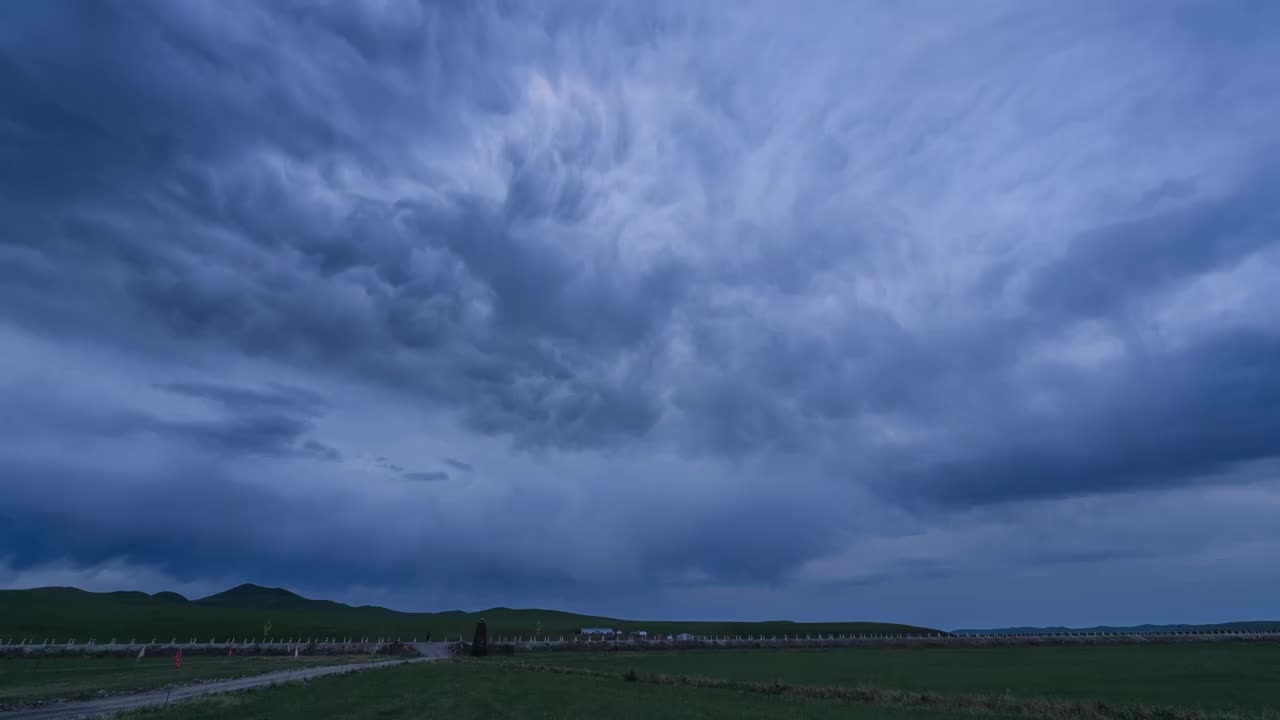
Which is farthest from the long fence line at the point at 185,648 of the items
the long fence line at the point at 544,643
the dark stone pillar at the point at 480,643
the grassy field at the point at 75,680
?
the grassy field at the point at 75,680

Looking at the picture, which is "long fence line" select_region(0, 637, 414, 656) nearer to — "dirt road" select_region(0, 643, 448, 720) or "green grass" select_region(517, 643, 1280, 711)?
"green grass" select_region(517, 643, 1280, 711)

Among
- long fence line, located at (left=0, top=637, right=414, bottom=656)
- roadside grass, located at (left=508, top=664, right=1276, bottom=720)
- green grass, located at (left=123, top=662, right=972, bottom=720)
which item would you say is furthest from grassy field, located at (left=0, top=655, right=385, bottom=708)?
roadside grass, located at (left=508, top=664, right=1276, bottom=720)

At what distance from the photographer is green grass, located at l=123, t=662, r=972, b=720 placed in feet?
97.5

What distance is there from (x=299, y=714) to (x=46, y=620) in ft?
668

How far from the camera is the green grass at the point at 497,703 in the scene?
29.7 meters

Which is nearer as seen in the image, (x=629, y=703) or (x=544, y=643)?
(x=629, y=703)

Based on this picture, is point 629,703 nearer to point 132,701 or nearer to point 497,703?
point 497,703

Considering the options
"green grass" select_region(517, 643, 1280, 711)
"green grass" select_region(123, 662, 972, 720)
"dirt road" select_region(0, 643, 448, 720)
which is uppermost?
"dirt road" select_region(0, 643, 448, 720)

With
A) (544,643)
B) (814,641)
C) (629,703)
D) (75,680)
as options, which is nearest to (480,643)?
(544,643)

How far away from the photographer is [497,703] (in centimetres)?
3412

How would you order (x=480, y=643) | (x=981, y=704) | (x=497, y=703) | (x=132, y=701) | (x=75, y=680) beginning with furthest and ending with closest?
(x=480, y=643) < (x=75, y=680) < (x=981, y=704) < (x=497, y=703) < (x=132, y=701)

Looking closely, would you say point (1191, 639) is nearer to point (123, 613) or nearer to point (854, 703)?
point (854, 703)

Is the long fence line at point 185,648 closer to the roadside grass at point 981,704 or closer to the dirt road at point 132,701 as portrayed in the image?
the dirt road at point 132,701

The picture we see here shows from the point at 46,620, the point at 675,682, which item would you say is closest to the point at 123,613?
the point at 46,620
